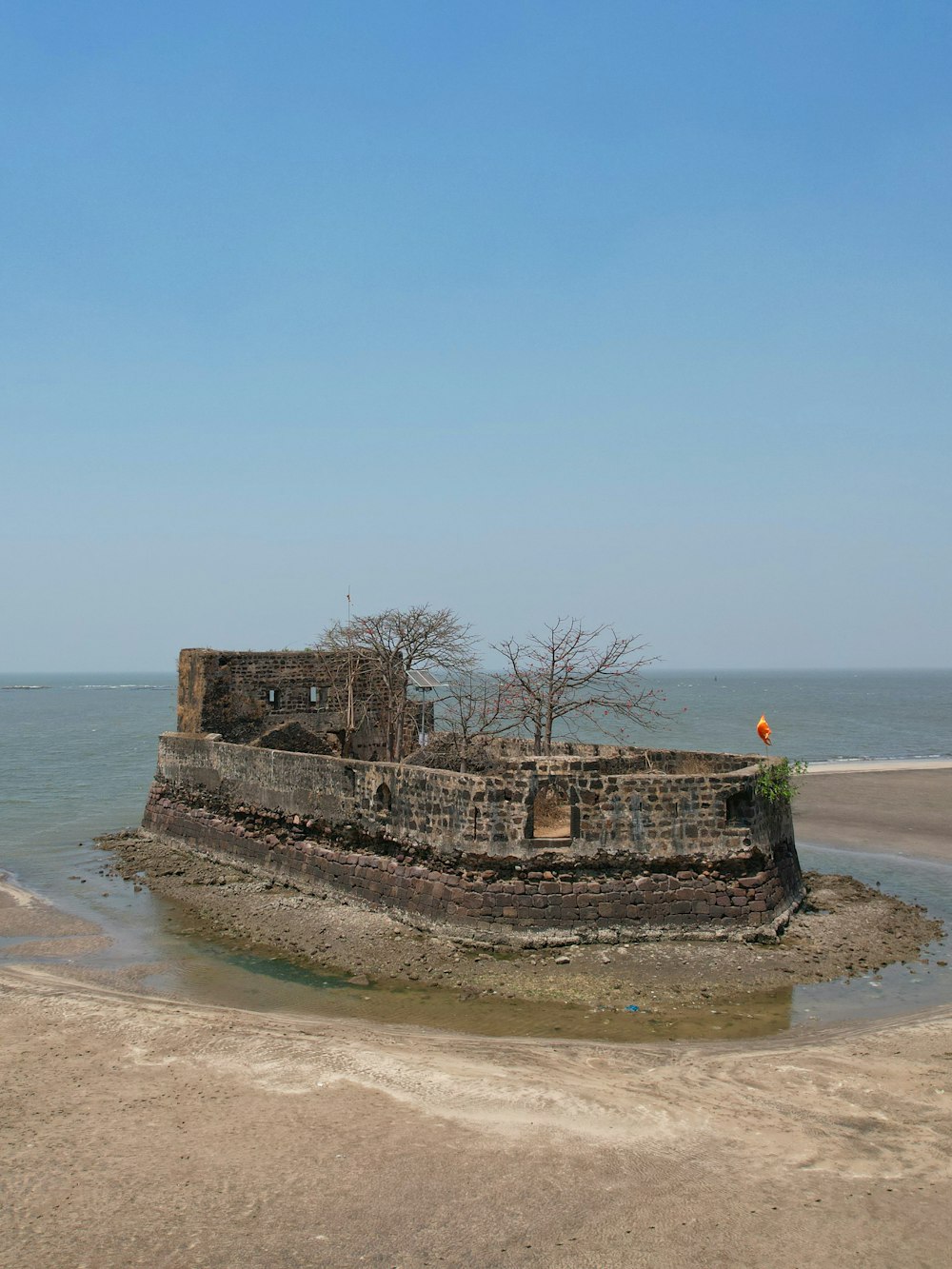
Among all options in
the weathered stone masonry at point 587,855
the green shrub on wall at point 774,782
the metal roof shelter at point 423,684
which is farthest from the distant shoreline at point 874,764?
the weathered stone masonry at point 587,855

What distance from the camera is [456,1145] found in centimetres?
788

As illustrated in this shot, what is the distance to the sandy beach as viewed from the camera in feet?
21.1

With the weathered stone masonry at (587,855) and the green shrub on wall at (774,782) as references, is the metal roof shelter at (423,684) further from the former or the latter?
the green shrub on wall at (774,782)

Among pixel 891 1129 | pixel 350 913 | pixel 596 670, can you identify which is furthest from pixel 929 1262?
pixel 596 670

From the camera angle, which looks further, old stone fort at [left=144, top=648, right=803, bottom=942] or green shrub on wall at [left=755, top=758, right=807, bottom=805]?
green shrub on wall at [left=755, top=758, right=807, bottom=805]

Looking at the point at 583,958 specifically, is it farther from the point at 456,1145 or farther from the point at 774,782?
the point at 456,1145

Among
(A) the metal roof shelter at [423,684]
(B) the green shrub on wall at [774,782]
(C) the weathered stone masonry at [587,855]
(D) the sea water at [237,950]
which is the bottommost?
(D) the sea water at [237,950]

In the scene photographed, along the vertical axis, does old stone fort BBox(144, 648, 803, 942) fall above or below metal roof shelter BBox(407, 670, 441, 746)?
below

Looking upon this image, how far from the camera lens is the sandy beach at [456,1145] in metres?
6.45

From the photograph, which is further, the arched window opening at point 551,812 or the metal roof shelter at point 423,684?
the metal roof shelter at point 423,684

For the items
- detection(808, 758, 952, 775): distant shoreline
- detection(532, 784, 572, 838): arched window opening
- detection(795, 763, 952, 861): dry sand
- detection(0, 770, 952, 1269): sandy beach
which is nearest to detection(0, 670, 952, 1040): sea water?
detection(0, 770, 952, 1269): sandy beach

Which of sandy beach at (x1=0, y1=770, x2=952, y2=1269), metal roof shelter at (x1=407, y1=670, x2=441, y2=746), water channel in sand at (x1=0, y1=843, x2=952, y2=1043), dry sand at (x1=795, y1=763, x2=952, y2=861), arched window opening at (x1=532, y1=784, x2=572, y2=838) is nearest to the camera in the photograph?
sandy beach at (x1=0, y1=770, x2=952, y2=1269)

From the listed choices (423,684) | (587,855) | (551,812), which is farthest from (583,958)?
(423,684)

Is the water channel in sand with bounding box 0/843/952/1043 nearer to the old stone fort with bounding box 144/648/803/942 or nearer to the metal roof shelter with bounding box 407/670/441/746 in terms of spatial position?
the old stone fort with bounding box 144/648/803/942
